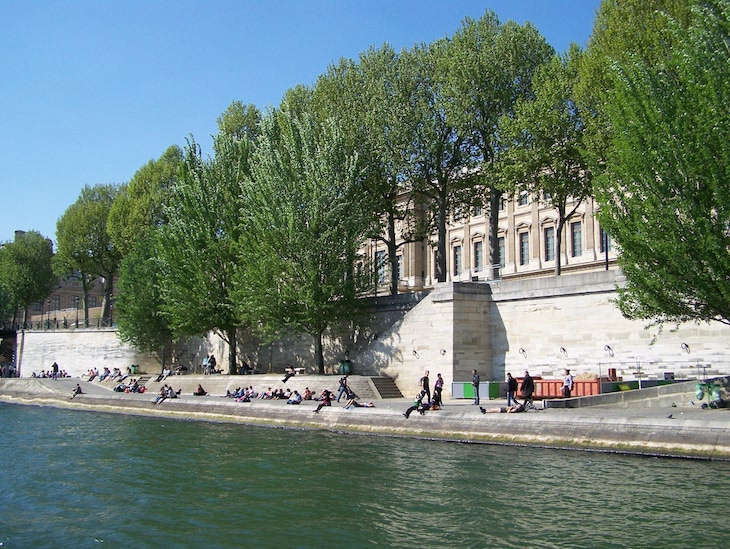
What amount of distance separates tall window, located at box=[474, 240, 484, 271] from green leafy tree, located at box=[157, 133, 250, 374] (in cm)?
2062

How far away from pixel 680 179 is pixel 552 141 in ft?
42.1

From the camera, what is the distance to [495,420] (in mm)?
23531

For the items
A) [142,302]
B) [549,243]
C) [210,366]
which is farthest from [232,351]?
[549,243]

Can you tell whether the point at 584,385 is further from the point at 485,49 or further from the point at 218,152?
the point at 218,152

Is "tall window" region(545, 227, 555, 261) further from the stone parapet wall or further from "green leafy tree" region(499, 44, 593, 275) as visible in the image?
the stone parapet wall

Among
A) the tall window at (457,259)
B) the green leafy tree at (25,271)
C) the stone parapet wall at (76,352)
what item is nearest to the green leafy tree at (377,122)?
the tall window at (457,259)

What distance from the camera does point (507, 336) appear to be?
3381 cm

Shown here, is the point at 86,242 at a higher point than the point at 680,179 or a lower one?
higher

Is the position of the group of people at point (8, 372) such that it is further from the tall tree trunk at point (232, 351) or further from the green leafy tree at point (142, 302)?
the tall tree trunk at point (232, 351)

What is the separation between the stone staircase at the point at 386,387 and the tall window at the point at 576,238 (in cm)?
2058

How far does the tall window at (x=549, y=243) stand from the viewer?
52781 millimetres

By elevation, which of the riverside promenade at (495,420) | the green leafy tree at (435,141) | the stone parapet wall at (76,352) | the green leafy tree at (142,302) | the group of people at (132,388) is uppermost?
the green leafy tree at (435,141)

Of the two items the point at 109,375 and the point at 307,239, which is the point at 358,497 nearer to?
the point at 307,239

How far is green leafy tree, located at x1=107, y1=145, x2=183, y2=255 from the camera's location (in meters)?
59.0
